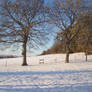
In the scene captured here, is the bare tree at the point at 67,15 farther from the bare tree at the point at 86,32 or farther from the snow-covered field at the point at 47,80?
the snow-covered field at the point at 47,80

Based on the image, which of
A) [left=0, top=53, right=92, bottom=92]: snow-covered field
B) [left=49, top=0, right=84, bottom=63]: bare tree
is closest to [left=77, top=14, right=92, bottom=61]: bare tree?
[left=49, top=0, right=84, bottom=63]: bare tree

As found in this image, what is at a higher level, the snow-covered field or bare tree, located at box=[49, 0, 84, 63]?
bare tree, located at box=[49, 0, 84, 63]

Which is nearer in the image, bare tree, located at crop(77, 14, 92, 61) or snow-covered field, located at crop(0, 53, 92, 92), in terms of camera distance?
snow-covered field, located at crop(0, 53, 92, 92)

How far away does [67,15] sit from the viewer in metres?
18.0

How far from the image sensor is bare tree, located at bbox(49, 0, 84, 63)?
56.9 ft

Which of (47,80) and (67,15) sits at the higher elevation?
(67,15)

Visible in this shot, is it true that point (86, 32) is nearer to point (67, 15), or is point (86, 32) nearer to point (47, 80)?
point (67, 15)

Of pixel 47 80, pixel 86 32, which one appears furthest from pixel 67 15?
pixel 47 80

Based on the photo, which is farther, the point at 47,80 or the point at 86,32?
the point at 86,32

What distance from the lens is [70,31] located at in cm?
1870

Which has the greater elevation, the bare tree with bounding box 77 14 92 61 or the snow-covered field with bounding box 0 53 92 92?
the bare tree with bounding box 77 14 92 61

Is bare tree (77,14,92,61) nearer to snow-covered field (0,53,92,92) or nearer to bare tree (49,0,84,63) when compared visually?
bare tree (49,0,84,63)

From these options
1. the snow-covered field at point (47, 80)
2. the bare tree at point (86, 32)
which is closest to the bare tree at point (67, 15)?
the bare tree at point (86, 32)

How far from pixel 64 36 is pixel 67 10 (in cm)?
436
